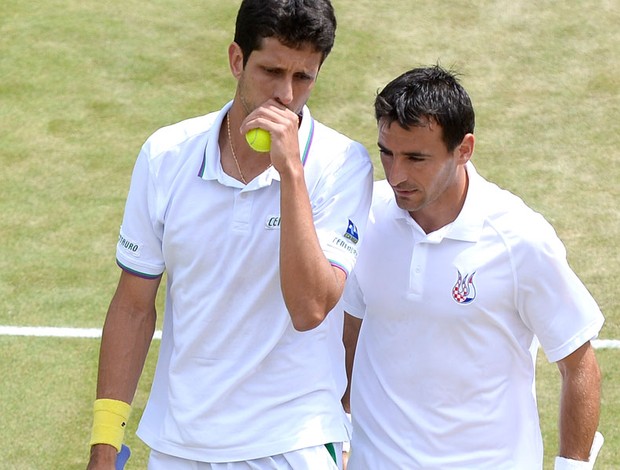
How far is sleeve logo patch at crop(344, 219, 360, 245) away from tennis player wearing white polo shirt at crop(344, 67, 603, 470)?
296 millimetres

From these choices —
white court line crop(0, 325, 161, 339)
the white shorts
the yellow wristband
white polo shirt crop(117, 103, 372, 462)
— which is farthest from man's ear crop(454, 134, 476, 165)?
white court line crop(0, 325, 161, 339)

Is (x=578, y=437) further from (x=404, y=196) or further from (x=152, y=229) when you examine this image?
(x=152, y=229)

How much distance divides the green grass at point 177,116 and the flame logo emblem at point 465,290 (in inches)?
121

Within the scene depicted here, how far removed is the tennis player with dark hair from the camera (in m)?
4.48

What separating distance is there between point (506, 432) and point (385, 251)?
816 mm

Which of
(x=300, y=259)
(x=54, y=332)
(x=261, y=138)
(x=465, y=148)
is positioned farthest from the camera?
(x=54, y=332)

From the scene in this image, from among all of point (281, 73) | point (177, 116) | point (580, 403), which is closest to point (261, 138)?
point (281, 73)

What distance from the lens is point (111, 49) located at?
1177 cm

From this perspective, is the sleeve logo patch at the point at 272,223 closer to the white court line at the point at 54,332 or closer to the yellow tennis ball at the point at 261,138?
the yellow tennis ball at the point at 261,138

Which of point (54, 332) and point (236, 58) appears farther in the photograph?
point (54, 332)

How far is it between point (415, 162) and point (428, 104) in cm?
23

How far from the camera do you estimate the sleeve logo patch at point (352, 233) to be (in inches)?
180

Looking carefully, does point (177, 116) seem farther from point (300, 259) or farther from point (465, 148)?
point (300, 259)

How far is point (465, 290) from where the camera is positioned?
487 cm
